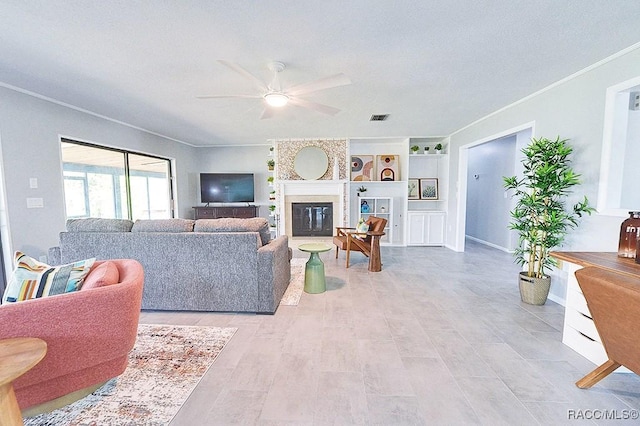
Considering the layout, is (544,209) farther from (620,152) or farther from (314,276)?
(314,276)

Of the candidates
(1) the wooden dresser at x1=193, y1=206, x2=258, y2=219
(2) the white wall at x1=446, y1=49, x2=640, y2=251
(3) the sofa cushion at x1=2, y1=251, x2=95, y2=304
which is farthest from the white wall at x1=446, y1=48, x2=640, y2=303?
(1) the wooden dresser at x1=193, y1=206, x2=258, y2=219

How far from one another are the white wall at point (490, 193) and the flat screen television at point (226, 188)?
551 cm

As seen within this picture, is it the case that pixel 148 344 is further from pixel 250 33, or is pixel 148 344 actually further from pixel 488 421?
pixel 250 33

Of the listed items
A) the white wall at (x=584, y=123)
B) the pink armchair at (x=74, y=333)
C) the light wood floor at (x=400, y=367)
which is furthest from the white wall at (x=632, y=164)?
the pink armchair at (x=74, y=333)

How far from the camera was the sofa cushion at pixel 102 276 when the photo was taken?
150 centimetres

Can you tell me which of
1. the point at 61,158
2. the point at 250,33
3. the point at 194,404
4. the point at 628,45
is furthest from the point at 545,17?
the point at 61,158

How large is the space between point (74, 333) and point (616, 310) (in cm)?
271

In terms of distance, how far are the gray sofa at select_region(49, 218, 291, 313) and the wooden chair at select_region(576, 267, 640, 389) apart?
2255mm

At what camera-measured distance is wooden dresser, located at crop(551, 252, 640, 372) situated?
1810 mm

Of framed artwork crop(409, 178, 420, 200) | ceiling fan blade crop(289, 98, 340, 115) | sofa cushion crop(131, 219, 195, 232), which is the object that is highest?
ceiling fan blade crop(289, 98, 340, 115)

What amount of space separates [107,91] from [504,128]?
5292mm

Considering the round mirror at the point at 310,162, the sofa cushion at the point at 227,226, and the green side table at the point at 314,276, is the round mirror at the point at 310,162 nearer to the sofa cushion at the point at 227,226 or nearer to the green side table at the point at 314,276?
the green side table at the point at 314,276

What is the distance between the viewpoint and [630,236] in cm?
191

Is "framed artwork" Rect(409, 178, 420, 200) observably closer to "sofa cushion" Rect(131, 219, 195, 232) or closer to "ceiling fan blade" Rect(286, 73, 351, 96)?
"ceiling fan blade" Rect(286, 73, 351, 96)
